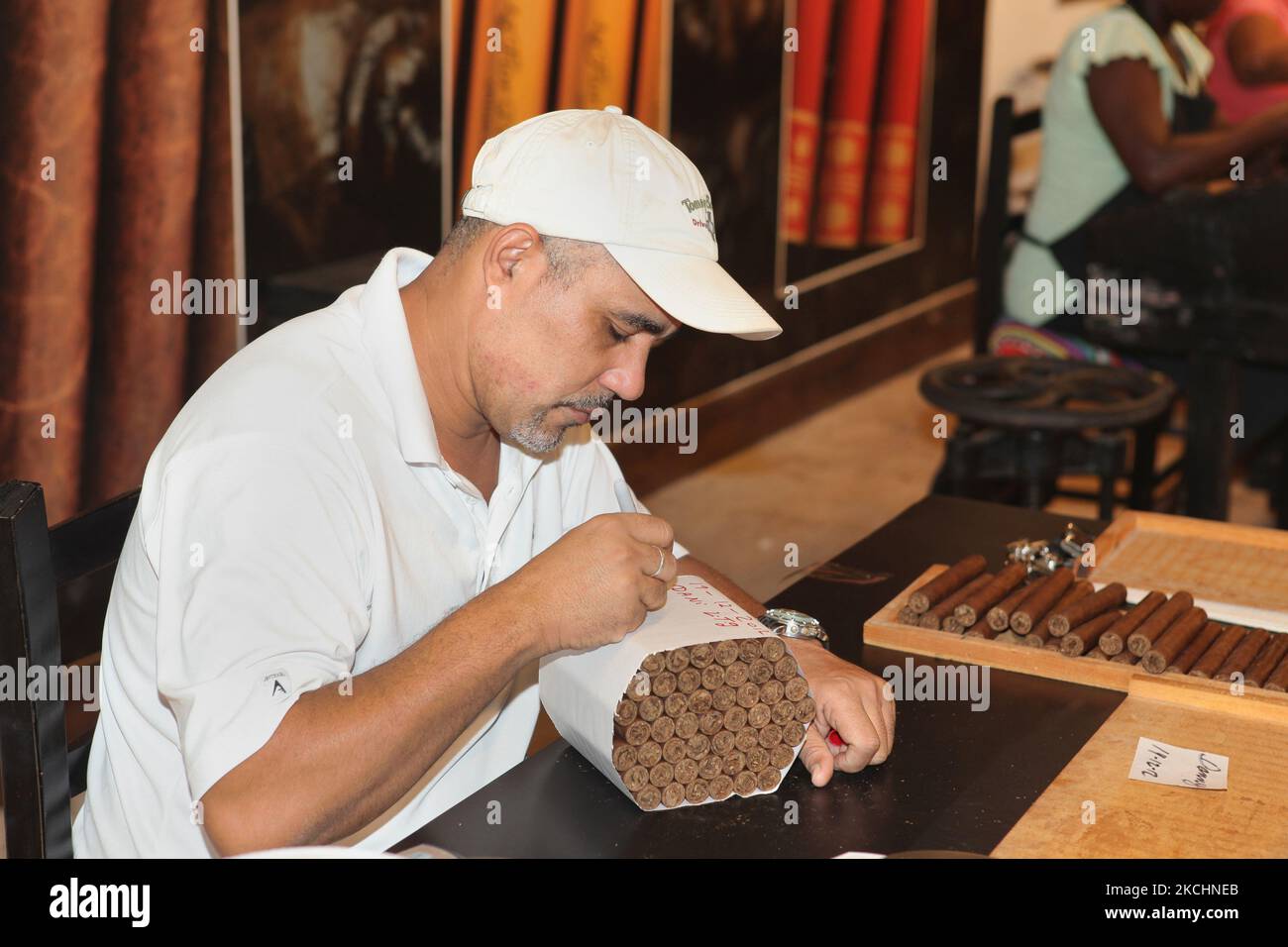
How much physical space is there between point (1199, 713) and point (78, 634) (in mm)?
2292

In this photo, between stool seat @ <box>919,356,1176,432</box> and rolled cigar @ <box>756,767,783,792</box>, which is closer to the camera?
rolled cigar @ <box>756,767,783,792</box>

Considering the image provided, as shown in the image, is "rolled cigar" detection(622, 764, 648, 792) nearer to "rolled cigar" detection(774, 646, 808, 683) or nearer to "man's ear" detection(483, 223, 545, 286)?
"rolled cigar" detection(774, 646, 808, 683)

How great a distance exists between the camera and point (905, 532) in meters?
2.27

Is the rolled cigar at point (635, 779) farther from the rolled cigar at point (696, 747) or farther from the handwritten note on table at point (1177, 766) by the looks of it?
the handwritten note on table at point (1177, 766)

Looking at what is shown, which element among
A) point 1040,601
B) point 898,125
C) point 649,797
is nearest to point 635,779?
point 649,797

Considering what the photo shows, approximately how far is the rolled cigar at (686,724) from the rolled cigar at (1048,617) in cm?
54

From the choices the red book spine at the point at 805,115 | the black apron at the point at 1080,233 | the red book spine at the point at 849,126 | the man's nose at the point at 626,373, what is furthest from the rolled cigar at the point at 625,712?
the red book spine at the point at 849,126

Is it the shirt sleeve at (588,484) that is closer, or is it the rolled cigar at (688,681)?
the rolled cigar at (688,681)

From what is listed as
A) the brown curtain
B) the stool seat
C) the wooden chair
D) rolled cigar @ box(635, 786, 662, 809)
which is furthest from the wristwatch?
the brown curtain

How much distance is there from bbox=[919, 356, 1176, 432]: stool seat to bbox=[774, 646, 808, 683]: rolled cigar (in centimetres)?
189

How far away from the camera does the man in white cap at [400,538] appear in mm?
1355

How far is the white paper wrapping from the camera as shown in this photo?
4.82 ft
